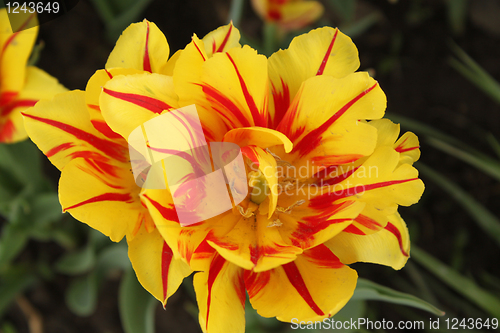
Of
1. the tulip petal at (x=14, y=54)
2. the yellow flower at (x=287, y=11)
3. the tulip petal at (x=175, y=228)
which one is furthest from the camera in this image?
the yellow flower at (x=287, y=11)

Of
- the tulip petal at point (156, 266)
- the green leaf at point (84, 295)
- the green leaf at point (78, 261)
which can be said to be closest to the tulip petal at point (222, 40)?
the tulip petal at point (156, 266)

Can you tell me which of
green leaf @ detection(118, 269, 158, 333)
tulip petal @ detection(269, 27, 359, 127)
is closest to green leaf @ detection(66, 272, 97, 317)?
green leaf @ detection(118, 269, 158, 333)

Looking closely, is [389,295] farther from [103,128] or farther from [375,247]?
[103,128]

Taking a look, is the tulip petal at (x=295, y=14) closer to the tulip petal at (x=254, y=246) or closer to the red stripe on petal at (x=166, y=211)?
the tulip petal at (x=254, y=246)

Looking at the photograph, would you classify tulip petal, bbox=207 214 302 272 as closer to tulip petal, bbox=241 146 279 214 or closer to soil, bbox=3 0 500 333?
tulip petal, bbox=241 146 279 214

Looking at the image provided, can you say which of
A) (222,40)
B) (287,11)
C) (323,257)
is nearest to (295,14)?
(287,11)

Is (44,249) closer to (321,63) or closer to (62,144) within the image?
(62,144)
